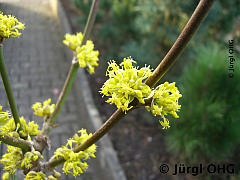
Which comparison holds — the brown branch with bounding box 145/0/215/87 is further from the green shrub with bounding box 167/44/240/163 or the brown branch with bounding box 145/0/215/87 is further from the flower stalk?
the green shrub with bounding box 167/44/240/163

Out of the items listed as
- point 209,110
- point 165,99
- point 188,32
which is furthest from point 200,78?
point 188,32

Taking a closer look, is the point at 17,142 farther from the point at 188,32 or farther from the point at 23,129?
the point at 188,32

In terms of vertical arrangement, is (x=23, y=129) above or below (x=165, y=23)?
below

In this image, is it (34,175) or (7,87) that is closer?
(7,87)

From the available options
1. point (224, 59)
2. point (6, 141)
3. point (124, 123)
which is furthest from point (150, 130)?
point (6, 141)

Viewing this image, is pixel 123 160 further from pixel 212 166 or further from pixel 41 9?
pixel 41 9

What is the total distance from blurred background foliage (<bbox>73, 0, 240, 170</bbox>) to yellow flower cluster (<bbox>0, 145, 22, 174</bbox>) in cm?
172

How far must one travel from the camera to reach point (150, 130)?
3.02 m

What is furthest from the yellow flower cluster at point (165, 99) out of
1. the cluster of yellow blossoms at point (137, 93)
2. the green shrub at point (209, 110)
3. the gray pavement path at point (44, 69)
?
the gray pavement path at point (44, 69)

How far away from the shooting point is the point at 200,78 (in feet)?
7.23

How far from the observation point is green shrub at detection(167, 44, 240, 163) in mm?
2102

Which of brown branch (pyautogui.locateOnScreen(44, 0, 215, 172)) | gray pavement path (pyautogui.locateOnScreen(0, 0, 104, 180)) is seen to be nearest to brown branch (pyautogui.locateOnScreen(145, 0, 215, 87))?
brown branch (pyautogui.locateOnScreen(44, 0, 215, 172))

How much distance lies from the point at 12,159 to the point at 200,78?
1.82 metres

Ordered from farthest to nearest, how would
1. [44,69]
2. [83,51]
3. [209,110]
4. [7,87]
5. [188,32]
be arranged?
[44,69]
[209,110]
[83,51]
[7,87]
[188,32]
